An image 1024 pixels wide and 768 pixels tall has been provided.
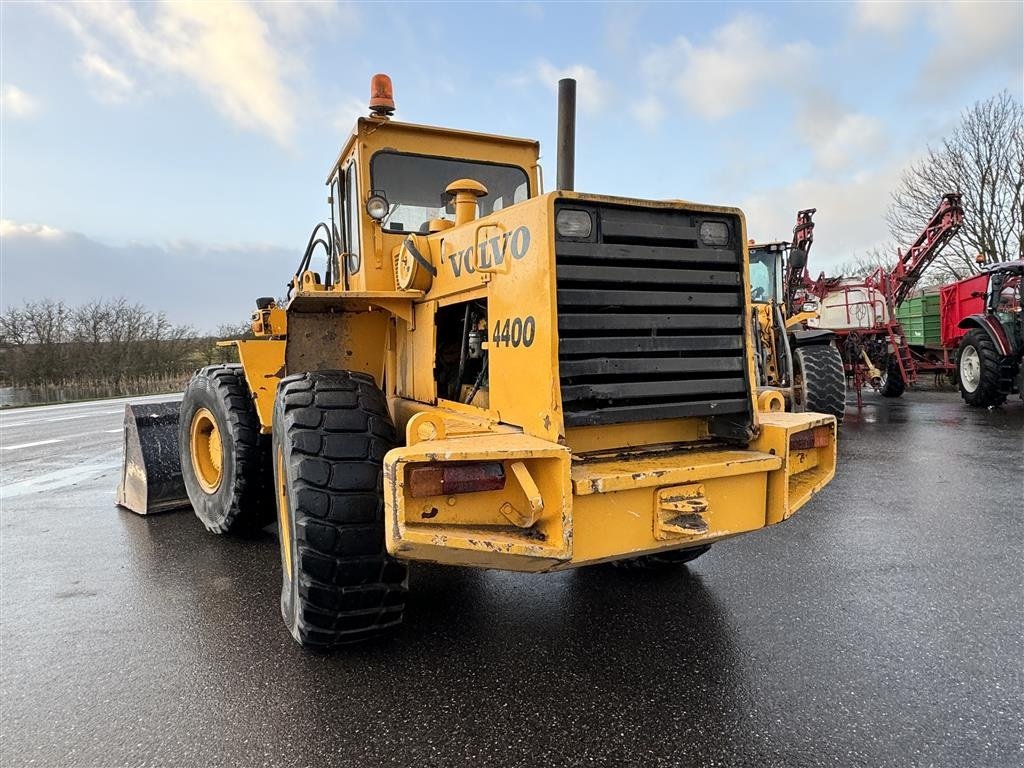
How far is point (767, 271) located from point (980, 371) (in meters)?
5.07

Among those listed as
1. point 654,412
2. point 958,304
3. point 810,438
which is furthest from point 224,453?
point 958,304

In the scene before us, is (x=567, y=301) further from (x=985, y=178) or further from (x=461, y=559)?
(x=985, y=178)

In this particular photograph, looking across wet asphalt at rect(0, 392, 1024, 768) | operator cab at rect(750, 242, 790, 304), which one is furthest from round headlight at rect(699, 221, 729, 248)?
operator cab at rect(750, 242, 790, 304)

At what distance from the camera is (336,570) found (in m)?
2.79

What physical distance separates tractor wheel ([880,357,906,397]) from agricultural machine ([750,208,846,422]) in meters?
5.80

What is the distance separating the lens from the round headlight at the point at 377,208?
12.4 ft

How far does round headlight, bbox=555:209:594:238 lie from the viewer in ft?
9.12

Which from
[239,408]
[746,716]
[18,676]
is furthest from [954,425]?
[18,676]

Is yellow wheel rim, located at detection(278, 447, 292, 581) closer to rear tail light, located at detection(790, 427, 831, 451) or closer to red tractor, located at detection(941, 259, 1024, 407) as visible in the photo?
rear tail light, located at detection(790, 427, 831, 451)

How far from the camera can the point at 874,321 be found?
1402 cm

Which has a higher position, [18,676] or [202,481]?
[202,481]

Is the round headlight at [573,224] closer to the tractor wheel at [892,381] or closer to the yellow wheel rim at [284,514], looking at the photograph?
the yellow wheel rim at [284,514]

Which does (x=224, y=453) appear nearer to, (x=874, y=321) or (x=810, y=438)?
(x=810, y=438)

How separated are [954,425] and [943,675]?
29.2ft
